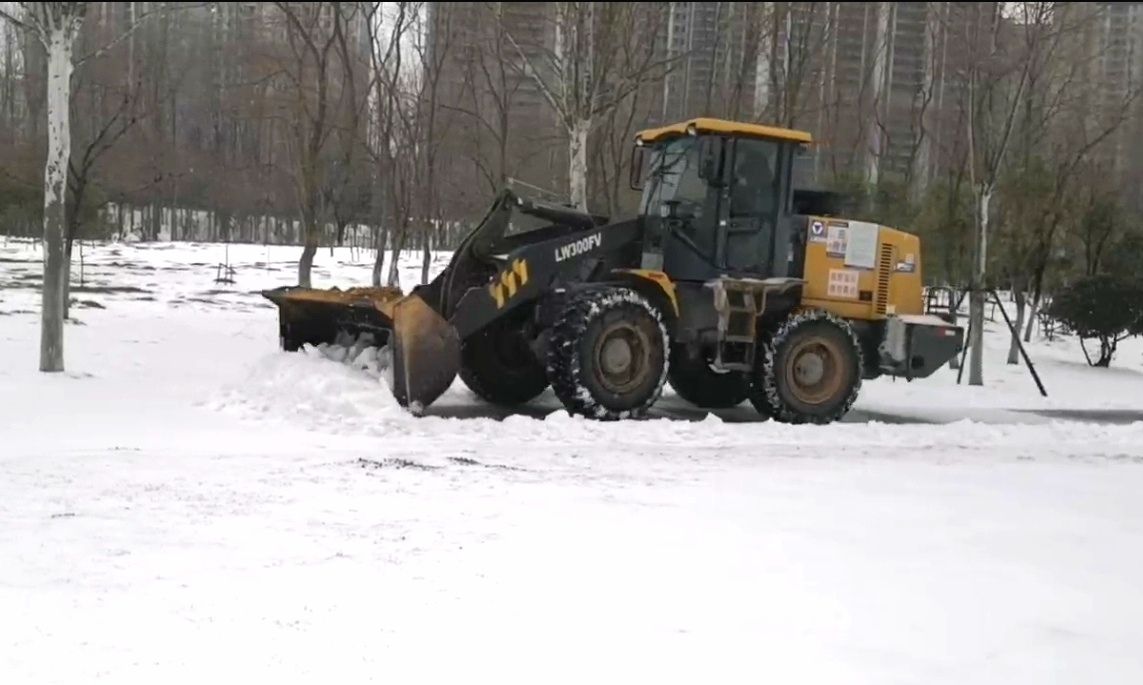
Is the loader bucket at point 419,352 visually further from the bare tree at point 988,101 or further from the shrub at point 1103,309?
the shrub at point 1103,309

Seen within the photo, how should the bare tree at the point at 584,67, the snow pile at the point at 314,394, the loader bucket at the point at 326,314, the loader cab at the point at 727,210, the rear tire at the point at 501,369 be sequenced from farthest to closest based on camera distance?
1. the bare tree at the point at 584,67
2. the rear tire at the point at 501,369
3. the loader cab at the point at 727,210
4. the loader bucket at the point at 326,314
5. the snow pile at the point at 314,394

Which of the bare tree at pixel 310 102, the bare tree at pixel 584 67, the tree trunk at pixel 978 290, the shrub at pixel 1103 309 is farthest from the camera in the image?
the shrub at pixel 1103 309

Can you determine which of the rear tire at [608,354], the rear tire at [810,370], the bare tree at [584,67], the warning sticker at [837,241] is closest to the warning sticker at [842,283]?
the warning sticker at [837,241]

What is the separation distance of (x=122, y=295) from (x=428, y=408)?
56.5 feet

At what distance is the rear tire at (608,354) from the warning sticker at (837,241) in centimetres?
234

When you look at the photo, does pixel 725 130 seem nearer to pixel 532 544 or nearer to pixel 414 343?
pixel 414 343

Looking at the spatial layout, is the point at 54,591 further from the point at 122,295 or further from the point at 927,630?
the point at 122,295

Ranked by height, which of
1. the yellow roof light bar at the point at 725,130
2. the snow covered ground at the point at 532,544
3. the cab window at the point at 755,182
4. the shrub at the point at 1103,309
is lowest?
the snow covered ground at the point at 532,544

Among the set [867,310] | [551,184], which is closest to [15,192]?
[551,184]

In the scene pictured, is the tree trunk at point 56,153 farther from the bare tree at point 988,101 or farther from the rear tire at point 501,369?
the bare tree at point 988,101

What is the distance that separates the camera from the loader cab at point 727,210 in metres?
11.1

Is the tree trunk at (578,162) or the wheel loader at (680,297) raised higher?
the tree trunk at (578,162)

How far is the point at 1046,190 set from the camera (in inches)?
873

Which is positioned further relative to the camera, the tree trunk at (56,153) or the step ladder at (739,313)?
the tree trunk at (56,153)
